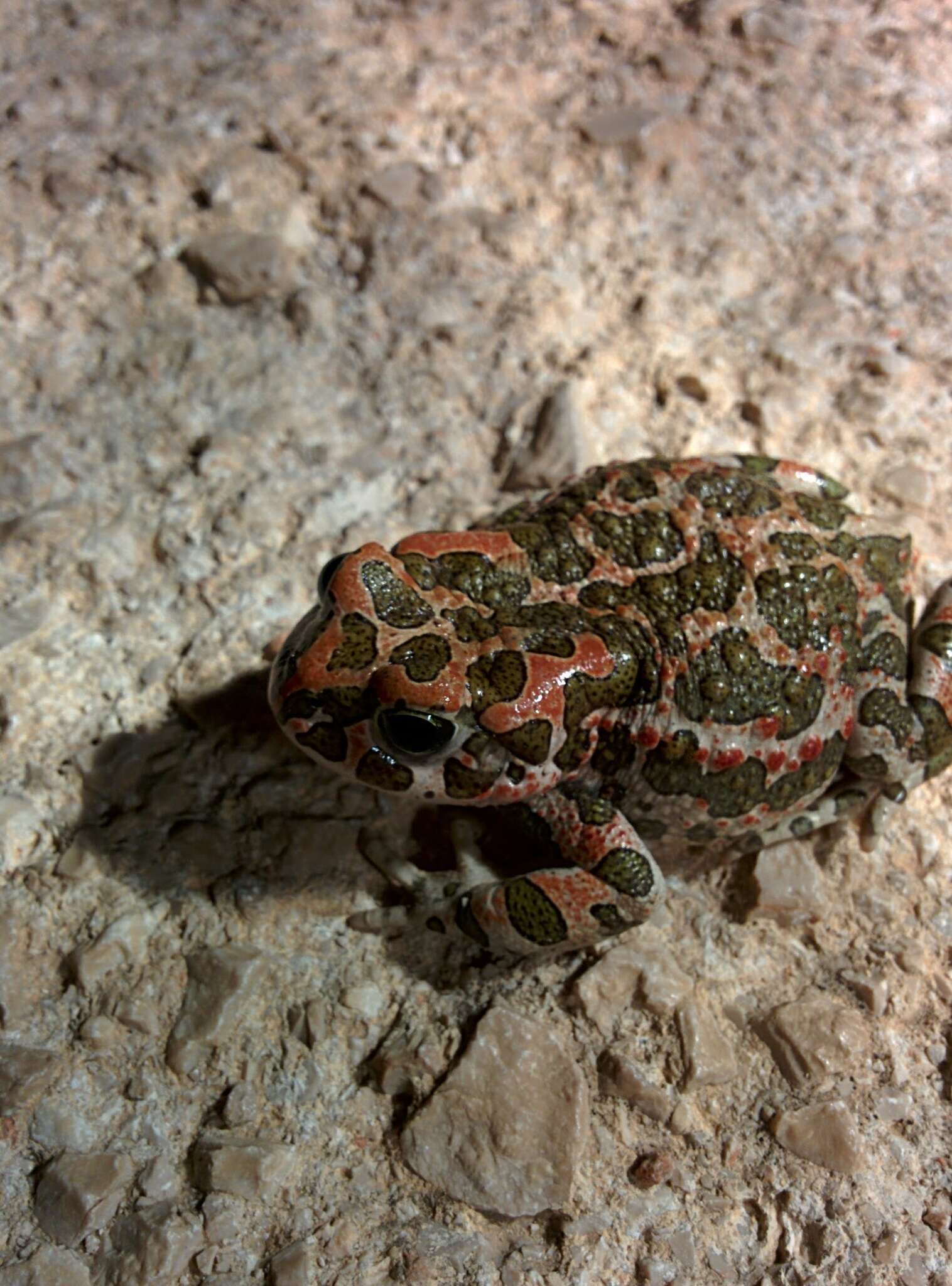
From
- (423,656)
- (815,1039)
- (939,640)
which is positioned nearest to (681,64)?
(939,640)

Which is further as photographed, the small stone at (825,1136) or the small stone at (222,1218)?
the small stone at (825,1136)

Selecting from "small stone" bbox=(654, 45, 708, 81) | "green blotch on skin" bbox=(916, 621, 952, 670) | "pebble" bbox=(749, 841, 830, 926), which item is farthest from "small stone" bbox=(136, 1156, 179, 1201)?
"small stone" bbox=(654, 45, 708, 81)

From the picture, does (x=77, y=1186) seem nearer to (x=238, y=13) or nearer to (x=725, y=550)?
(x=725, y=550)

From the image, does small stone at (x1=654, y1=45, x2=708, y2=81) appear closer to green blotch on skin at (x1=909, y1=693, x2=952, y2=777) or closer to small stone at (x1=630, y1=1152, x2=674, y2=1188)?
green blotch on skin at (x1=909, y1=693, x2=952, y2=777)

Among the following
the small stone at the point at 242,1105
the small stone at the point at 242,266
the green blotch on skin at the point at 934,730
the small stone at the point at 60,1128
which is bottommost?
the small stone at the point at 60,1128

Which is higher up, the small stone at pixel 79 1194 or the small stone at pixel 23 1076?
the small stone at pixel 23 1076

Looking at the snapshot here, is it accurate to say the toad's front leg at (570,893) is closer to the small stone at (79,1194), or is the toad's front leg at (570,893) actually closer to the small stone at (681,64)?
the small stone at (79,1194)

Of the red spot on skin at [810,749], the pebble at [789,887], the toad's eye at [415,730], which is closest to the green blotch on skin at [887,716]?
the red spot on skin at [810,749]
